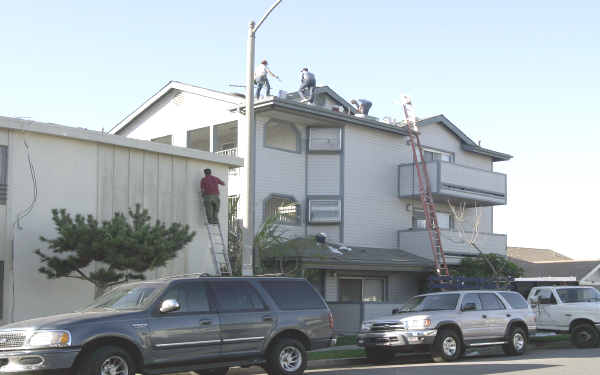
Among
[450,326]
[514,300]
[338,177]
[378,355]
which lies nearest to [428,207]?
[338,177]

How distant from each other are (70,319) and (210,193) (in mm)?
9654

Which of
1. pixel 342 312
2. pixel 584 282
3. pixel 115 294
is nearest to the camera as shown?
pixel 115 294

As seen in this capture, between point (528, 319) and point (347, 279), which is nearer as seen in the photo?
point (528, 319)

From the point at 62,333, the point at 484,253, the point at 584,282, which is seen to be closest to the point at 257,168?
the point at 484,253

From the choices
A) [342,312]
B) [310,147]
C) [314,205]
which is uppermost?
[310,147]

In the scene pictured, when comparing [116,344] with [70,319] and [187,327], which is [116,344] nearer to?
[70,319]

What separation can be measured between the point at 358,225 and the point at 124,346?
733 inches

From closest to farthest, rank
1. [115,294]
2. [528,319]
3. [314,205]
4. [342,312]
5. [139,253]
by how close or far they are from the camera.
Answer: [115,294]
[139,253]
[528,319]
[342,312]
[314,205]

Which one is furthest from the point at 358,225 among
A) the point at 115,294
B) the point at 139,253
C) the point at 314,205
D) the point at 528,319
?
the point at 115,294

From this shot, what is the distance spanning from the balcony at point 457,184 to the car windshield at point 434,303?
39.0 feet

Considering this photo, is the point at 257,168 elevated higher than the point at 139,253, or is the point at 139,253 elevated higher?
the point at 257,168

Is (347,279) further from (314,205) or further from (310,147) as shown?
(310,147)

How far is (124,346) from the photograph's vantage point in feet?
37.8

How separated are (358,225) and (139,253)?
14057mm
